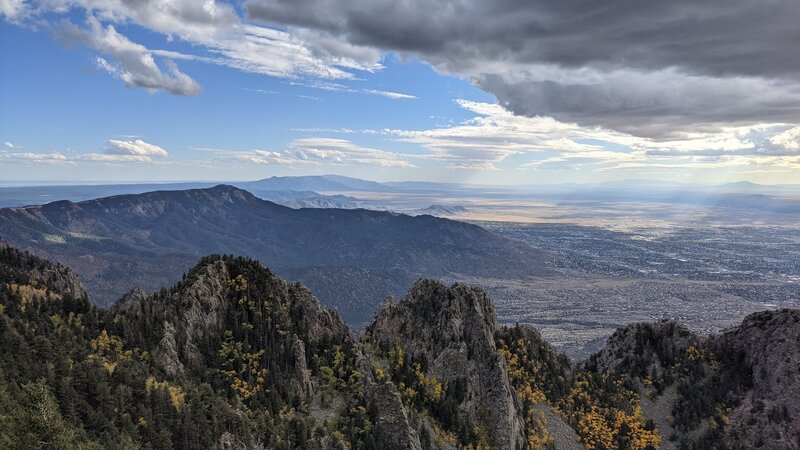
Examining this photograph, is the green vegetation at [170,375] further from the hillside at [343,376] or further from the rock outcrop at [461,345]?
the rock outcrop at [461,345]

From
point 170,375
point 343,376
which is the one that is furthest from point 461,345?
point 170,375

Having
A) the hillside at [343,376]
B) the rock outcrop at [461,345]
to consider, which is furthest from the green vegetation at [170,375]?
the rock outcrop at [461,345]

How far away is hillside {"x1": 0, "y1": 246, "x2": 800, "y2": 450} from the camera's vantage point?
80000mm

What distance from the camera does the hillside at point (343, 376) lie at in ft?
262

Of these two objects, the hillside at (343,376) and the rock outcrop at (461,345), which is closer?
the hillside at (343,376)

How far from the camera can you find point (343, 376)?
11619 centimetres

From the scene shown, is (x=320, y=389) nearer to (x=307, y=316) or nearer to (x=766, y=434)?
(x=307, y=316)

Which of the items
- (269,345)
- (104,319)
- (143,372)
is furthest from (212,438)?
(104,319)

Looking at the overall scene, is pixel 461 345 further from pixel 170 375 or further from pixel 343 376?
pixel 170 375

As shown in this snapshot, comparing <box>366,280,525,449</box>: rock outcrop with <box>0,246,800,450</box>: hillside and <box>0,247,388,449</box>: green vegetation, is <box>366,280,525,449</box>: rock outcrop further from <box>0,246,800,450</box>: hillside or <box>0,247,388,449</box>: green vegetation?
<box>0,247,388,449</box>: green vegetation

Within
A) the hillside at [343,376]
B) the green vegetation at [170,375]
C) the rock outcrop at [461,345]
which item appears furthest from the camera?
the rock outcrop at [461,345]

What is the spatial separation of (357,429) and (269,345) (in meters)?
26.9

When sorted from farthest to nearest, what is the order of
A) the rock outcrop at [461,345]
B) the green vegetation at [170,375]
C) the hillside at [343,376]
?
the rock outcrop at [461,345] → the hillside at [343,376] → the green vegetation at [170,375]

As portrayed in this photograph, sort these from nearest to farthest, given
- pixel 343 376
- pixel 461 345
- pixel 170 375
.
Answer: pixel 170 375, pixel 343 376, pixel 461 345
